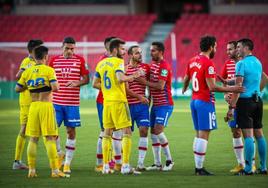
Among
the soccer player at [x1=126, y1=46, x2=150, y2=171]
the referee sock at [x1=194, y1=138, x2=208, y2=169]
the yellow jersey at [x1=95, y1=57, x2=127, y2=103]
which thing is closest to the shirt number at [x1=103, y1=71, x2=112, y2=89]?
the yellow jersey at [x1=95, y1=57, x2=127, y2=103]

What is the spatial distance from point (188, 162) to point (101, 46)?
24.4m

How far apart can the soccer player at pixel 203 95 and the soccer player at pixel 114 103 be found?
1094 millimetres

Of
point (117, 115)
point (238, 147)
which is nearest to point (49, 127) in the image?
point (117, 115)

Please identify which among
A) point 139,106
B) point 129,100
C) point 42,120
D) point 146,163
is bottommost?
point 146,163

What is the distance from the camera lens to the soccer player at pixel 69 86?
42.7 feet

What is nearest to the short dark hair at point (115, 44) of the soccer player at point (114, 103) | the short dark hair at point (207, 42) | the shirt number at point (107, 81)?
the soccer player at point (114, 103)

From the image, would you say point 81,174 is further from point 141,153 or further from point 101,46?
point 101,46

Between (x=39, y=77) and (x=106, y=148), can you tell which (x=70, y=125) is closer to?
(x=106, y=148)

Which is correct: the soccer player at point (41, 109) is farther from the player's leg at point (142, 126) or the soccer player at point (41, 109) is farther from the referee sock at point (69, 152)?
the player's leg at point (142, 126)

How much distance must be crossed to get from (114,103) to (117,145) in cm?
92

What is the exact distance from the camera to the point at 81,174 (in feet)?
41.2

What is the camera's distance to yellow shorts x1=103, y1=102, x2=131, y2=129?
12.4 meters

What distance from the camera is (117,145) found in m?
13.1

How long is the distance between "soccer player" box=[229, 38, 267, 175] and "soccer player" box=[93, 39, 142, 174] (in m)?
1.69
